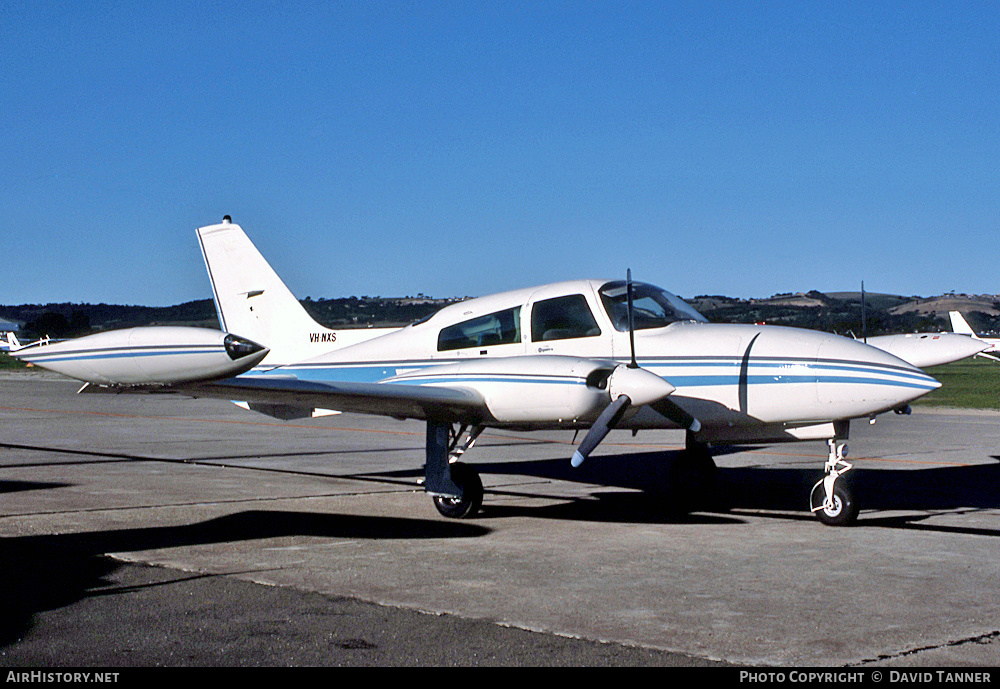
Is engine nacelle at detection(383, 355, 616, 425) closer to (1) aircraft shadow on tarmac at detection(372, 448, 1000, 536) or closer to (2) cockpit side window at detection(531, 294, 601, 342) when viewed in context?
(2) cockpit side window at detection(531, 294, 601, 342)

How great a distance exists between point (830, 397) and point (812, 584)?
9.60 ft

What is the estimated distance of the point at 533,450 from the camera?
19.4 metres

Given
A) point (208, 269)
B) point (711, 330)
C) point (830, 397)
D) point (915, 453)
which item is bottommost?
point (915, 453)

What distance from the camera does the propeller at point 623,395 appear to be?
9.87 metres

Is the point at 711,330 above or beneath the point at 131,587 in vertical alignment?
above

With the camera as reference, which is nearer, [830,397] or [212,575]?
[212,575]

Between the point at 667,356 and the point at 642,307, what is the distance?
0.78 metres

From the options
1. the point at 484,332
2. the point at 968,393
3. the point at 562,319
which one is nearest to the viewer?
the point at 562,319

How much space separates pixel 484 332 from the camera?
1202 centimetres
